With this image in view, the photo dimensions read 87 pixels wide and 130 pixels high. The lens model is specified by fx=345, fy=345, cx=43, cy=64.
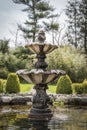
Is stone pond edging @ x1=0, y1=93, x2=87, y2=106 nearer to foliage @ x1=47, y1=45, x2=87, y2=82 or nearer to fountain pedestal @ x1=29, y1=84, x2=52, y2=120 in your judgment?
fountain pedestal @ x1=29, y1=84, x2=52, y2=120

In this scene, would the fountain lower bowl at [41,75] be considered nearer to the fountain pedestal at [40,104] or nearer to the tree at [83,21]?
the fountain pedestal at [40,104]

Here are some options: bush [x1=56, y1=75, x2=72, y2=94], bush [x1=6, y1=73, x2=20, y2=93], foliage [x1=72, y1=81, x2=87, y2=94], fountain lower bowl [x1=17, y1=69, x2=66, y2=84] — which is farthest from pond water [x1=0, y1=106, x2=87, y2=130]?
foliage [x1=72, y1=81, x2=87, y2=94]

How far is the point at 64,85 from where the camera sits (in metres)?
17.5

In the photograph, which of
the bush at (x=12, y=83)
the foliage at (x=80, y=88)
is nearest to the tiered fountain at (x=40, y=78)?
the bush at (x=12, y=83)

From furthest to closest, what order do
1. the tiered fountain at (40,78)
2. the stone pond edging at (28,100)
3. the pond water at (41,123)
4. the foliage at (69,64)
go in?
the foliage at (69,64) < the stone pond edging at (28,100) < the tiered fountain at (40,78) < the pond water at (41,123)

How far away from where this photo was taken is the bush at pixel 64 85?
17406 millimetres

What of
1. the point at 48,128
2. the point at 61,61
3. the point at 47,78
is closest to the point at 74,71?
the point at 61,61

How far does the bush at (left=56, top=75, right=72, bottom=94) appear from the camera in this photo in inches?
685

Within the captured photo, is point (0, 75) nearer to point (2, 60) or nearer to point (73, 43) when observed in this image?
point (2, 60)

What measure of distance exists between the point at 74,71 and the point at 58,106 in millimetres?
17702

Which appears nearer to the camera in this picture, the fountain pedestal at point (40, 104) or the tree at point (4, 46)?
the fountain pedestal at point (40, 104)

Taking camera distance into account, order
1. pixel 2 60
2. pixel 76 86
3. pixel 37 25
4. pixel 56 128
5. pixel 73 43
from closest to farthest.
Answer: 1. pixel 56 128
2. pixel 76 86
3. pixel 2 60
4. pixel 37 25
5. pixel 73 43

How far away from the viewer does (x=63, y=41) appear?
154 feet

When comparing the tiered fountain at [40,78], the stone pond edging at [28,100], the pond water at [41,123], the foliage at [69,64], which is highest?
the tiered fountain at [40,78]
